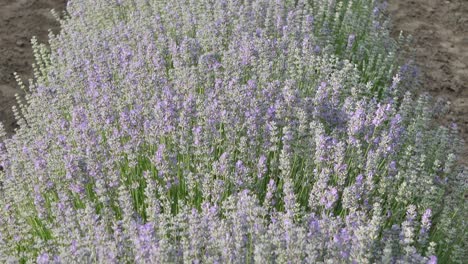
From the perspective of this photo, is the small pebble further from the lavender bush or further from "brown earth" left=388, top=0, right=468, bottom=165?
"brown earth" left=388, top=0, right=468, bottom=165

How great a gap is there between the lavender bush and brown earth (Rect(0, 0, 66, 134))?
1150 millimetres

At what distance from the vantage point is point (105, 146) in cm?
344

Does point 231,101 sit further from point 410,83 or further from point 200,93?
point 410,83

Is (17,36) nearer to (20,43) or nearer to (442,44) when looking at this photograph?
(20,43)

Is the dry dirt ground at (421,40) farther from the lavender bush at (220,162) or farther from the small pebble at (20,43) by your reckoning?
the lavender bush at (220,162)

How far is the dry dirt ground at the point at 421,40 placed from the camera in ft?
19.0

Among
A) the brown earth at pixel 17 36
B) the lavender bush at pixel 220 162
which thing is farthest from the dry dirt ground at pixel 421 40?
the lavender bush at pixel 220 162

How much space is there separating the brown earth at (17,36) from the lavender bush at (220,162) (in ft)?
3.77

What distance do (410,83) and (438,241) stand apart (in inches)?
83.2

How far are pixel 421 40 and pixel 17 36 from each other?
4.46 m

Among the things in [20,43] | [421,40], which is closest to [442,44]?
[421,40]

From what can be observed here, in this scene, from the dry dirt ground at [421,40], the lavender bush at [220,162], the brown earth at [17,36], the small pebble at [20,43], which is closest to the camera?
the lavender bush at [220,162]

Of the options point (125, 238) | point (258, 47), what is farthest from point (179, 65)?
point (125, 238)

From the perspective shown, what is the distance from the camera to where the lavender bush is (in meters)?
2.53
